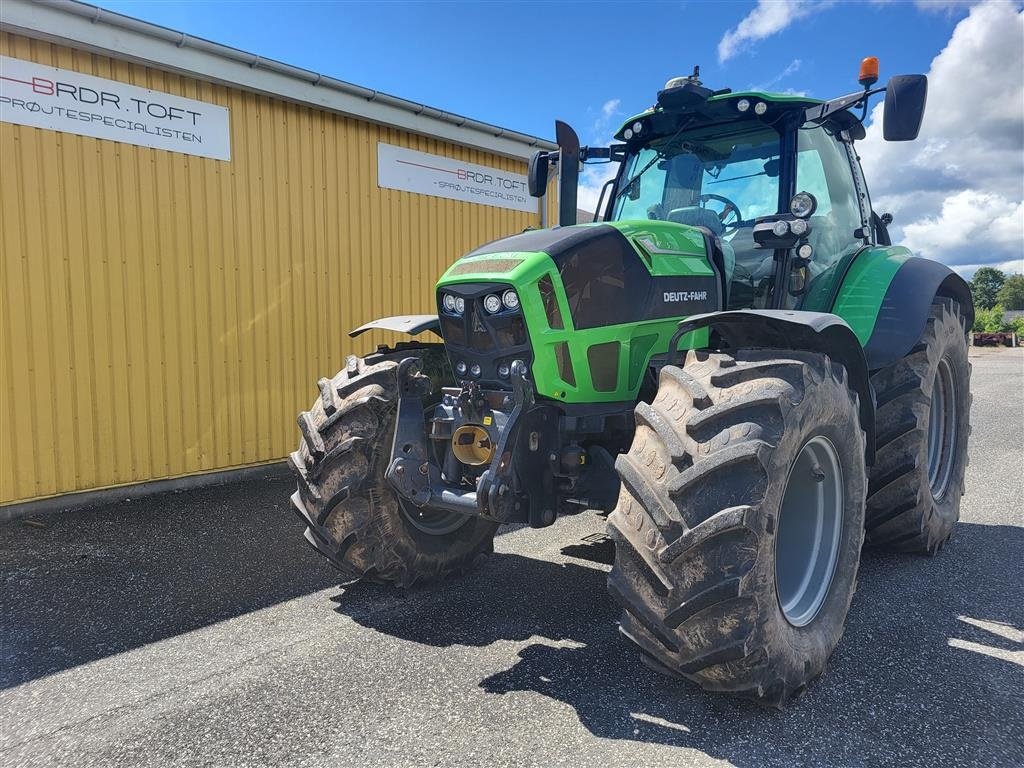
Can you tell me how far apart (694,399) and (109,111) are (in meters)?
5.57

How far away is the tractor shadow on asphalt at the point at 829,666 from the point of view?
2.53 m

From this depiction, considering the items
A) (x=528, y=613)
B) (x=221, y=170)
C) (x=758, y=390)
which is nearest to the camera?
(x=758, y=390)

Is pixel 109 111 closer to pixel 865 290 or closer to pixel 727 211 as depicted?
pixel 727 211

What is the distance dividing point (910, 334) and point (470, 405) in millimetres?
2484

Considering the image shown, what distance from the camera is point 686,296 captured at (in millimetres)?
3547

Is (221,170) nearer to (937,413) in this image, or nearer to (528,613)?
(528,613)

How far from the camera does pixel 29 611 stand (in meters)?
3.79

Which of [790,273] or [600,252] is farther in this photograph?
[790,273]

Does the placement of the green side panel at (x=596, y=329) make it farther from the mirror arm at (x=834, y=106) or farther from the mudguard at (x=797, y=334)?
the mirror arm at (x=834, y=106)

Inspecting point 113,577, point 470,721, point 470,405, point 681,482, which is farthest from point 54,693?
point 681,482

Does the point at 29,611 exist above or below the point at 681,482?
below

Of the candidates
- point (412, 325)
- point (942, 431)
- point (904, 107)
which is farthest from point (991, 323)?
point (412, 325)

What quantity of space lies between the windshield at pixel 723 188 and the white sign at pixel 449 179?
13.0 feet

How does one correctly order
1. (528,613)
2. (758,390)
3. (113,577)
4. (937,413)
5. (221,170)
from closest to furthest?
(758,390)
(528,613)
(113,577)
(937,413)
(221,170)
